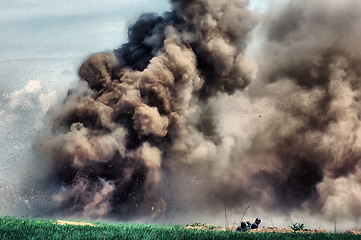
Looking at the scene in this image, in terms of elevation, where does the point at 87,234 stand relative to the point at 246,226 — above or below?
below

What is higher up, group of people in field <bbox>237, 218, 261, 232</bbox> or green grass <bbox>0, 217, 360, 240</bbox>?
group of people in field <bbox>237, 218, 261, 232</bbox>

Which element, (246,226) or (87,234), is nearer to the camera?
(87,234)

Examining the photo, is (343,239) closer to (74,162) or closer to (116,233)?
(116,233)

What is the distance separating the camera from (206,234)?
23172 mm

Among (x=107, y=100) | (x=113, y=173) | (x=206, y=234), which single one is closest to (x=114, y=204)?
(x=113, y=173)

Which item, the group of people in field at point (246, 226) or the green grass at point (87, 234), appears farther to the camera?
the group of people in field at point (246, 226)

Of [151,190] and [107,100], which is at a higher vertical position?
[107,100]

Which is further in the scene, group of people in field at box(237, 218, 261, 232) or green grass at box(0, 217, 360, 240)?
group of people in field at box(237, 218, 261, 232)

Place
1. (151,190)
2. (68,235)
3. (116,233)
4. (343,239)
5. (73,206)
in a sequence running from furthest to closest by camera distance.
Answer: (151,190), (73,206), (343,239), (116,233), (68,235)

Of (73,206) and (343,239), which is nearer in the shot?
(343,239)

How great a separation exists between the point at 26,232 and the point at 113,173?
24.9m

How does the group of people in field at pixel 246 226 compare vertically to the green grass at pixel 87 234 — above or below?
above

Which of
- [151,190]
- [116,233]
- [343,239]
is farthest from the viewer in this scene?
[151,190]

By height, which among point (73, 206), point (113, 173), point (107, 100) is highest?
point (107, 100)
